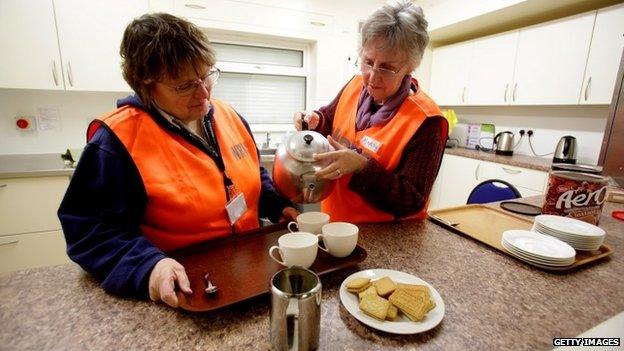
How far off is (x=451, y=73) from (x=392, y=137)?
284cm

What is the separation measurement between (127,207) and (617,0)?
3.48m

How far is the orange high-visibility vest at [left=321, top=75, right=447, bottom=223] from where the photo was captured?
3.25 feet

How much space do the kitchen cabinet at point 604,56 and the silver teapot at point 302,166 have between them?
2.55 metres

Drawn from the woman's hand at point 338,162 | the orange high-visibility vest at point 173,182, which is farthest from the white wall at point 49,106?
the woman's hand at point 338,162

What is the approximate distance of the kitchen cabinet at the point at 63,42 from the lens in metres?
1.99

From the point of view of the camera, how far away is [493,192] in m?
1.65

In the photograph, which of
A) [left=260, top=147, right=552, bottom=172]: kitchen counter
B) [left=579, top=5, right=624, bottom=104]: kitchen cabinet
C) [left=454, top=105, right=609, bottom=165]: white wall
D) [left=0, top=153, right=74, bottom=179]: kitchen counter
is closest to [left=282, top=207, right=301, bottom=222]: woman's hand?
[left=260, top=147, right=552, bottom=172]: kitchen counter

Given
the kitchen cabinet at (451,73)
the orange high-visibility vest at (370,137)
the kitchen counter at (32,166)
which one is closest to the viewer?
the orange high-visibility vest at (370,137)

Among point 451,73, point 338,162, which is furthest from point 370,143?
point 451,73

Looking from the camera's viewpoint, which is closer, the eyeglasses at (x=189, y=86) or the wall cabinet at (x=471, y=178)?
the eyeglasses at (x=189, y=86)

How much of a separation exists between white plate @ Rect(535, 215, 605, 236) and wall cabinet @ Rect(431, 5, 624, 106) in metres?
2.05

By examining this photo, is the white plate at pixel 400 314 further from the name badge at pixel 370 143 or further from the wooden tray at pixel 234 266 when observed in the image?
the name badge at pixel 370 143

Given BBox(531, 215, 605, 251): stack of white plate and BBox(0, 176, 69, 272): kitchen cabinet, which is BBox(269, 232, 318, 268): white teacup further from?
BBox(0, 176, 69, 272): kitchen cabinet

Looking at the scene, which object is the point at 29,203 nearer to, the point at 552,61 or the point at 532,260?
the point at 532,260
